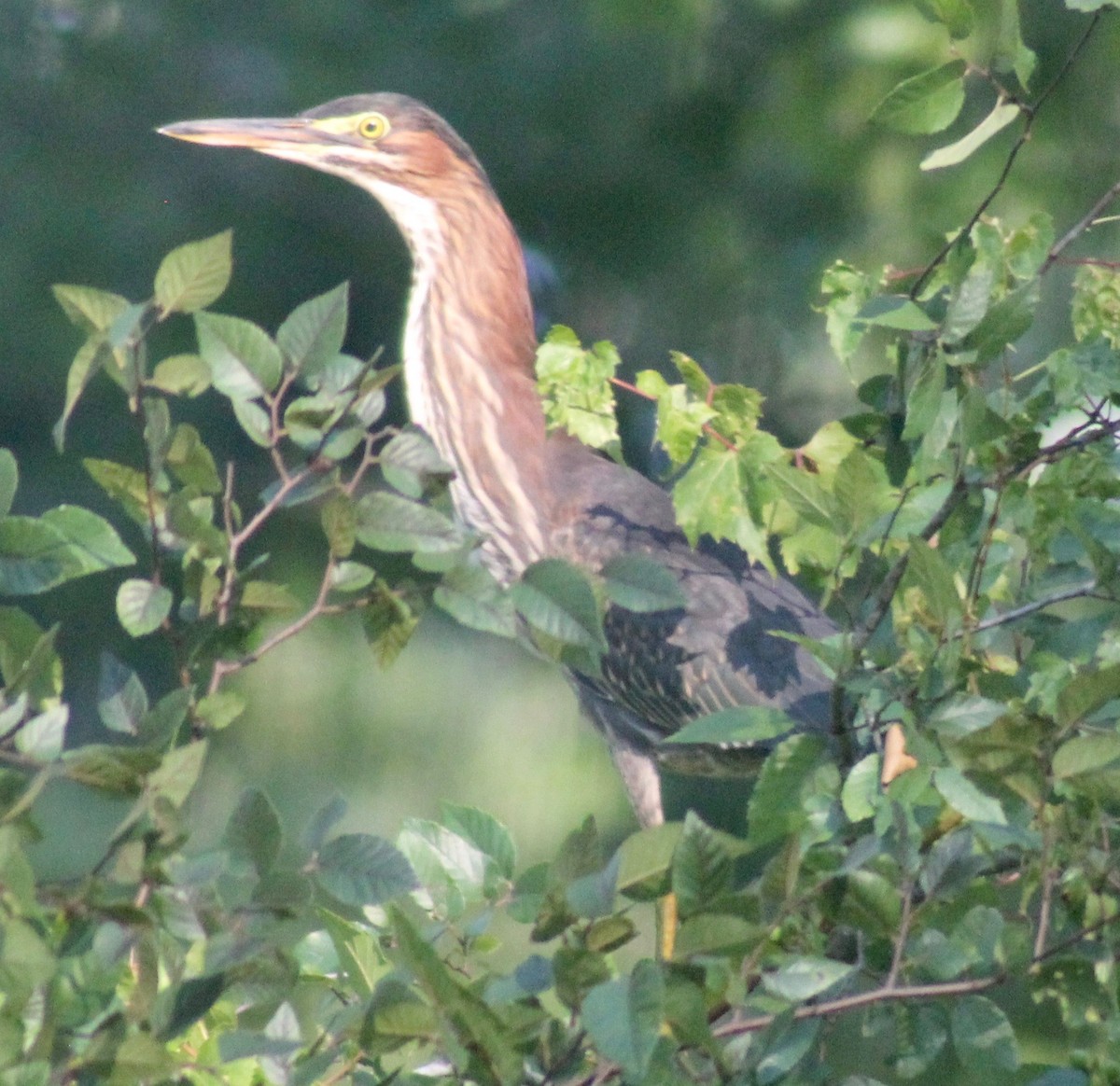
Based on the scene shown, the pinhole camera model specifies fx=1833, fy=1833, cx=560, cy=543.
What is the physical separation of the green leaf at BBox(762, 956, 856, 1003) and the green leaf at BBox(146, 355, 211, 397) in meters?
0.38

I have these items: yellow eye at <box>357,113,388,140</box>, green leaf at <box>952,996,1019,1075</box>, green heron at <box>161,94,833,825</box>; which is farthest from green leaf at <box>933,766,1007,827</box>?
yellow eye at <box>357,113,388,140</box>

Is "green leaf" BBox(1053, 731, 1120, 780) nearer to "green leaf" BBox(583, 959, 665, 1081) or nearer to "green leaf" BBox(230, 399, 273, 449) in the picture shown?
"green leaf" BBox(583, 959, 665, 1081)

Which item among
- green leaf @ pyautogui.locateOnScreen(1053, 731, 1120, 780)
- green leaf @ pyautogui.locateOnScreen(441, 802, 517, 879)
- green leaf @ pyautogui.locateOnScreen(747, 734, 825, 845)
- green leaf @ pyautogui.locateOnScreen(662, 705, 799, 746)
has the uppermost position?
green leaf @ pyautogui.locateOnScreen(1053, 731, 1120, 780)

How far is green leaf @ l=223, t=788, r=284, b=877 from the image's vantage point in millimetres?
796

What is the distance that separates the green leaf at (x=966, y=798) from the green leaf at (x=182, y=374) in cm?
39

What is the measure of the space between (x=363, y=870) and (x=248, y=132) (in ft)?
5.90

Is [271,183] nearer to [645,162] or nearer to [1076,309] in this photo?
[645,162]

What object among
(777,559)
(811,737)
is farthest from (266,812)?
(777,559)

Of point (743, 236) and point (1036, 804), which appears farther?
point (743, 236)

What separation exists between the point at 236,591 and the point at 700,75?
2962 millimetres

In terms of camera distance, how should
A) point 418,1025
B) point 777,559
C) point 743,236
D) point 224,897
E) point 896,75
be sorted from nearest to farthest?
point 418,1025 < point 224,897 < point 777,559 < point 896,75 < point 743,236

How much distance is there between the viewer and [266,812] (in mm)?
799

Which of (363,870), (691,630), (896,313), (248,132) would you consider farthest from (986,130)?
(248,132)

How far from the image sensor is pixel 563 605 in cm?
83
